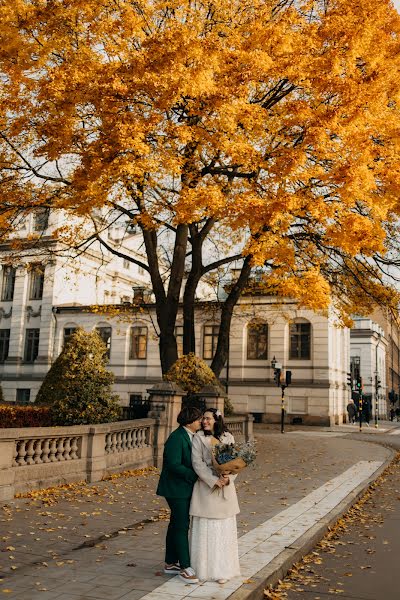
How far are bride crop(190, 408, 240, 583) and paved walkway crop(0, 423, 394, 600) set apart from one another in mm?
176

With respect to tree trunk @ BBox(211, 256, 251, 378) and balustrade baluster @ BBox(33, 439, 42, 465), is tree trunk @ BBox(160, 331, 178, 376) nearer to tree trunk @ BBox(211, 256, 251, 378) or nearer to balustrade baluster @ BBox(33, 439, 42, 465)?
tree trunk @ BBox(211, 256, 251, 378)

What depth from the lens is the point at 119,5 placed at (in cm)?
1328

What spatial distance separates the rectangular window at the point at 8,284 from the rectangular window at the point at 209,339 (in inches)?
684

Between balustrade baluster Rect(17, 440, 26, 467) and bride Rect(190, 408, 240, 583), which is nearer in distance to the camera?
bride Rect(190, 408, 240, 583)

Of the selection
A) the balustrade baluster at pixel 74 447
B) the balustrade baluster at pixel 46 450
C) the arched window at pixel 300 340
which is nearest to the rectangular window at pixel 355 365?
the arched window at pixel 300 340

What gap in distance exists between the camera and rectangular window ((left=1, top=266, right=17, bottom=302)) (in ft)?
155

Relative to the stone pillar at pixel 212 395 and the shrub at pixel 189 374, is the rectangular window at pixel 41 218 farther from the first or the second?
the stone pillar at pixel 212 395

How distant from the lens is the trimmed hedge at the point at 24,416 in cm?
1221

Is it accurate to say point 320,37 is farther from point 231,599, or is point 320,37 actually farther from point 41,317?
point 41,317

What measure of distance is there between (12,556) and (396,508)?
726cm

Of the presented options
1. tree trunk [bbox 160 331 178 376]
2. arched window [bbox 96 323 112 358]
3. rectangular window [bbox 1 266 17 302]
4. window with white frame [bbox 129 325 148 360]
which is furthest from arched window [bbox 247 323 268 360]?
tree trunk [bbox 160 331 178 376]

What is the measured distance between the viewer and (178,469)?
5.51 meters

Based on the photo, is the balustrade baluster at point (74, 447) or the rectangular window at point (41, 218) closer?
the balustrade baluster at point (74, 447)

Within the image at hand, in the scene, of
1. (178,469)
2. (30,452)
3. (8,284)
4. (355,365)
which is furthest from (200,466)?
(355,365)
